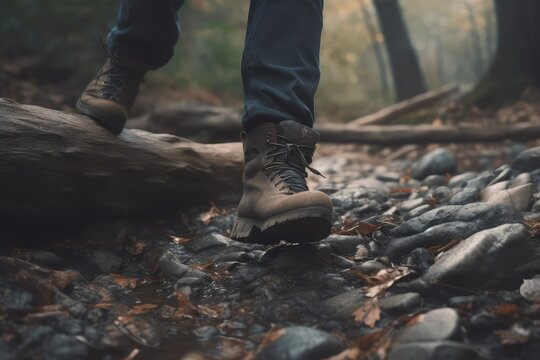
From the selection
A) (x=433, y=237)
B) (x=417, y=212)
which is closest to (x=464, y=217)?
(x=433, y=237)

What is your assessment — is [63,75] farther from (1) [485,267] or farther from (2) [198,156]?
(1) [485,267]

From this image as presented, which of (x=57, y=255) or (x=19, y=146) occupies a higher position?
(x=19, y=146)

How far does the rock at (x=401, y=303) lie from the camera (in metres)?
1.59

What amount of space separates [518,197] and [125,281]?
6.27 feet

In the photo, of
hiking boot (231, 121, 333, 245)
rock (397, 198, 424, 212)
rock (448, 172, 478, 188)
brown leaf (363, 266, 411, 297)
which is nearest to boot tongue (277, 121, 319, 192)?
hiking boot (231, 121, 333, 245)

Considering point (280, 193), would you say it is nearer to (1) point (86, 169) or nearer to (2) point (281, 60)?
(2) point (281, 60)

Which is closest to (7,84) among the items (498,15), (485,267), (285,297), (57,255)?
(57,255)

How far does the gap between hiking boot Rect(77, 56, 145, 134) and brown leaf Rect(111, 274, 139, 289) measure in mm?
869

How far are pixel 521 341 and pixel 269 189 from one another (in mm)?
1059

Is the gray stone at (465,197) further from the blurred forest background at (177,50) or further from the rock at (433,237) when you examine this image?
the blurred forest background at (177,50)

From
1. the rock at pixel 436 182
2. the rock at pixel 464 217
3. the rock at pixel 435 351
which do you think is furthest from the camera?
the rock at pixel 436 182

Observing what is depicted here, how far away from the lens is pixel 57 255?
2.26 metres

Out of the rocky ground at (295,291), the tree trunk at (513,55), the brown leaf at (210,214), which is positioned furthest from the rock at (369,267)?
the tree trunk at (513,55)

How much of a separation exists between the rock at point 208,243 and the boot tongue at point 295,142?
68cm
